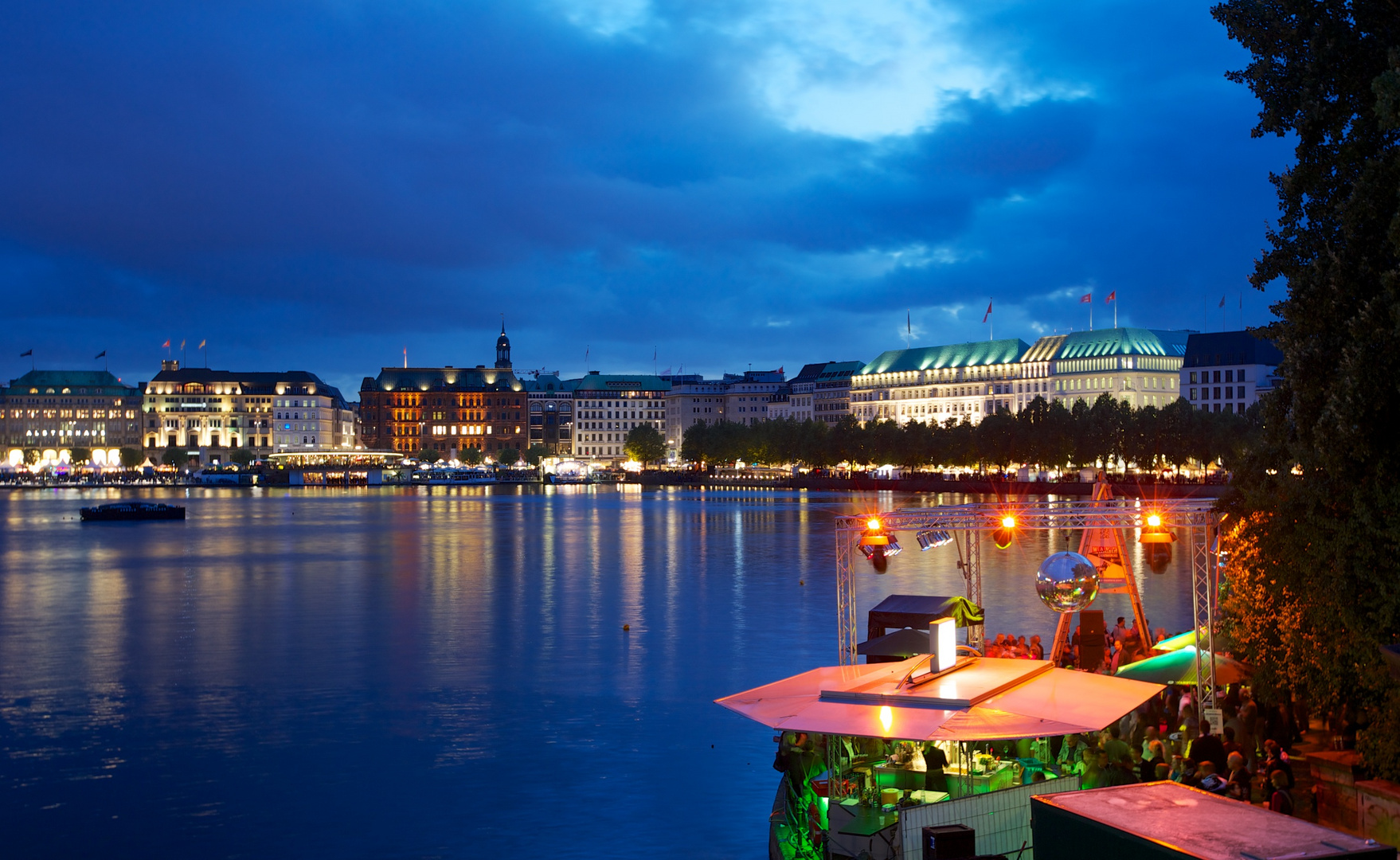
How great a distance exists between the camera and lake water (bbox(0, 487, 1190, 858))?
19.6 meters

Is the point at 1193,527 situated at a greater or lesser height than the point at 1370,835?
greater

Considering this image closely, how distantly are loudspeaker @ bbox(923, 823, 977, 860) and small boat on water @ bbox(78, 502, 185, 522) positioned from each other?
103622 millimetres

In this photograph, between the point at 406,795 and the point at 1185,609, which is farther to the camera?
the point at 1185,609

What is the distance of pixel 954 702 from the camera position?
15203mm

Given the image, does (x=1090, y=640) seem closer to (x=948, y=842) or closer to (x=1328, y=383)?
(x=1328, y=383)

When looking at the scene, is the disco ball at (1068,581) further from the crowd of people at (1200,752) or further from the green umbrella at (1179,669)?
the green umbrella at (1179,669)

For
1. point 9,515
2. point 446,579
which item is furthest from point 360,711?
point 9,515

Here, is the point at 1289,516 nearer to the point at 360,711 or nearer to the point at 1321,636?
the point at 1321,636

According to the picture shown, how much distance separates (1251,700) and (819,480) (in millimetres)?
155612

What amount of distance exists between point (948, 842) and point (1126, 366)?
17852cm

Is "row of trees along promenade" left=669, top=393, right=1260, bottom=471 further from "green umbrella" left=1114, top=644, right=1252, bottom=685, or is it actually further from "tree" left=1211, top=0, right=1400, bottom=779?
"tree" left=1211, top=0, right=1400, bottom=779

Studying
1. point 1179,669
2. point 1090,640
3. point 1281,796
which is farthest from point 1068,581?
point 1090,640

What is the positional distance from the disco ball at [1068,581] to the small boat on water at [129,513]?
100693 millimetres

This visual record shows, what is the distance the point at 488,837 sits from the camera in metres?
18.9
